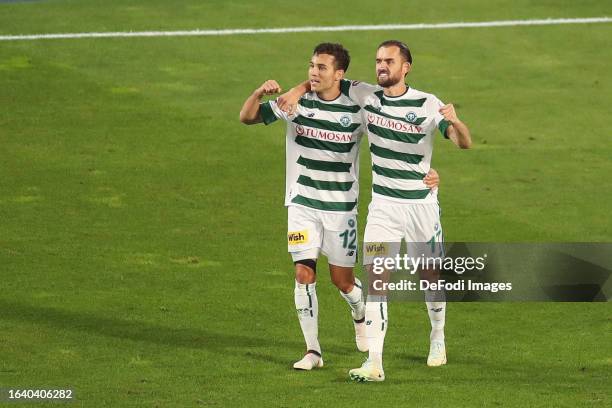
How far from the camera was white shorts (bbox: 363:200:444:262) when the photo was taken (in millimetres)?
13656

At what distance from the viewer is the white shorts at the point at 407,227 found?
13.7m

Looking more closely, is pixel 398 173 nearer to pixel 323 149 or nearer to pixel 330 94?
pixel 323 149

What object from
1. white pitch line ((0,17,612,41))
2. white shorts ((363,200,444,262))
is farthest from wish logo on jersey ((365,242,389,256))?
white pitch line ((0,17,612,41))

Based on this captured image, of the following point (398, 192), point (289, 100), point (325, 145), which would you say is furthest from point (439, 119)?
point (289, 100)


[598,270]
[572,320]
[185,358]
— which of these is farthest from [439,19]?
[185,358]

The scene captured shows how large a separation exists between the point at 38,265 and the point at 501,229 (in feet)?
17.4

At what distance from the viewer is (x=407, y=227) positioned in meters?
13.8

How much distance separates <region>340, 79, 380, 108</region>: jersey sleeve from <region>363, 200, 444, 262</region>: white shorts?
2.91 ft

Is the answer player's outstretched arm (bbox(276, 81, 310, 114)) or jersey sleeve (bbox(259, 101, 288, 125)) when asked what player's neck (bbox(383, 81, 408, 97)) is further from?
jersey sleeve (bbox(259, 101, 288, 125))

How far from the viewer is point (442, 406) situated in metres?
12.7

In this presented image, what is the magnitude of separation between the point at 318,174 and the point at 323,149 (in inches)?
8.7

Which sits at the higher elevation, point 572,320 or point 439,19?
point 439,19

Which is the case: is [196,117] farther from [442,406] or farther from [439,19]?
[442,406]

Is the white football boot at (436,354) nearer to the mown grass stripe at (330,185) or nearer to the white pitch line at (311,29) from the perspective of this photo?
the mown grass stripe at (330,185)
